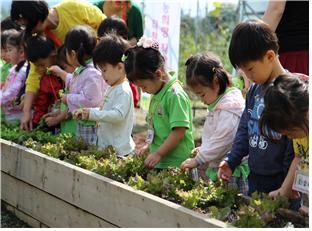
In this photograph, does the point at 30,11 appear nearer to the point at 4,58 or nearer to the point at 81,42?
the point at 81,42

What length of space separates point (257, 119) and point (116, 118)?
3.78 feet

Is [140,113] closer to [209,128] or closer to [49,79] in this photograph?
[49,79]

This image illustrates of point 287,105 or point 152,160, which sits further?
point 152,160

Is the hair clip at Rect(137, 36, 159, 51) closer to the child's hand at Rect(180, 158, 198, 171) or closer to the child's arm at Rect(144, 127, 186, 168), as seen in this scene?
the child's arm at Rect(144, 127, 186, 168)

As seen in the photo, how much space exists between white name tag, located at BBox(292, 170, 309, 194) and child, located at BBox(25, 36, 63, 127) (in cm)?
274

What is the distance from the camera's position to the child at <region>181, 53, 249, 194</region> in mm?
3082

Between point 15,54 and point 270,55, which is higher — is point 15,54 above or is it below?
below

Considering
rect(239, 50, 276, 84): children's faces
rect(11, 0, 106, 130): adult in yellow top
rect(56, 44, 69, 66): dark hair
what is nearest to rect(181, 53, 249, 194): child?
rect(239, 50, 276, 84): children's faces

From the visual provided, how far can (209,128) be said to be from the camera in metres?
3.21

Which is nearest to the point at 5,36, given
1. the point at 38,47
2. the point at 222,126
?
the point at 38,47

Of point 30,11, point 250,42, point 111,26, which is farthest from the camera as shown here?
point 30,11

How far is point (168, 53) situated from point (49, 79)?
126 inches

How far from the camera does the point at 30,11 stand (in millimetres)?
4395

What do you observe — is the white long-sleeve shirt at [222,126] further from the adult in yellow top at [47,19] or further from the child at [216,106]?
the adult in yellow top at [47,19]
